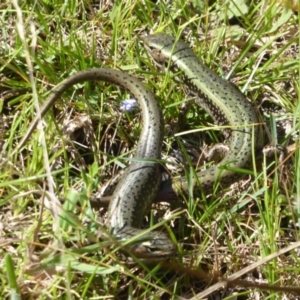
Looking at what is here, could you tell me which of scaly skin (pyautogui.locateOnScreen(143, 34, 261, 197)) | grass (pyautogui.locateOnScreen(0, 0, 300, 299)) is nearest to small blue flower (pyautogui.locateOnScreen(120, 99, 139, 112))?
grass (pyautogui.locateOnScreen(0, 0, 300, 299))

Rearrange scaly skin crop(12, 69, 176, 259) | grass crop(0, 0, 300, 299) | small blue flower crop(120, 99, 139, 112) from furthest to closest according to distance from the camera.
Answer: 1. small blue flower crop(120, 99, 139, 112)
2. scaly skin crop(12, 69, 176, 259)
3. grass crop(0, 0, 300, 299)

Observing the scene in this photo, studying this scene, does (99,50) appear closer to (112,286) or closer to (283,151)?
(283,151)

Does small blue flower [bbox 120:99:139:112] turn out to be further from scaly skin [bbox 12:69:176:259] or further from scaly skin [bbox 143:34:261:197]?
scaly skin [bbox 143:34:261:197]

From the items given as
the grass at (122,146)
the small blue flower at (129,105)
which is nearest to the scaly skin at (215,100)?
the grass at (122,146)

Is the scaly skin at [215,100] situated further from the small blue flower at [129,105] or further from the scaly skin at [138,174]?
the small blue flower at [129,105]

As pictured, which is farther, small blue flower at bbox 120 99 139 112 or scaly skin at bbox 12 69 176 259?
small blue flower at bbox 120 99 139 112

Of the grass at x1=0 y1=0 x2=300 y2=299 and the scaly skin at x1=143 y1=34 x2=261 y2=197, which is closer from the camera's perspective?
the grass at x1=0 y1=0 x2=300 y2=299

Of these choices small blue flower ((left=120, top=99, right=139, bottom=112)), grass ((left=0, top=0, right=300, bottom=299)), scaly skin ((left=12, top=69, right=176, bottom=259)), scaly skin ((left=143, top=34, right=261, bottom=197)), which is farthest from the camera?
small blue flower ((left=120, top=99, right=139, bottom=112))
